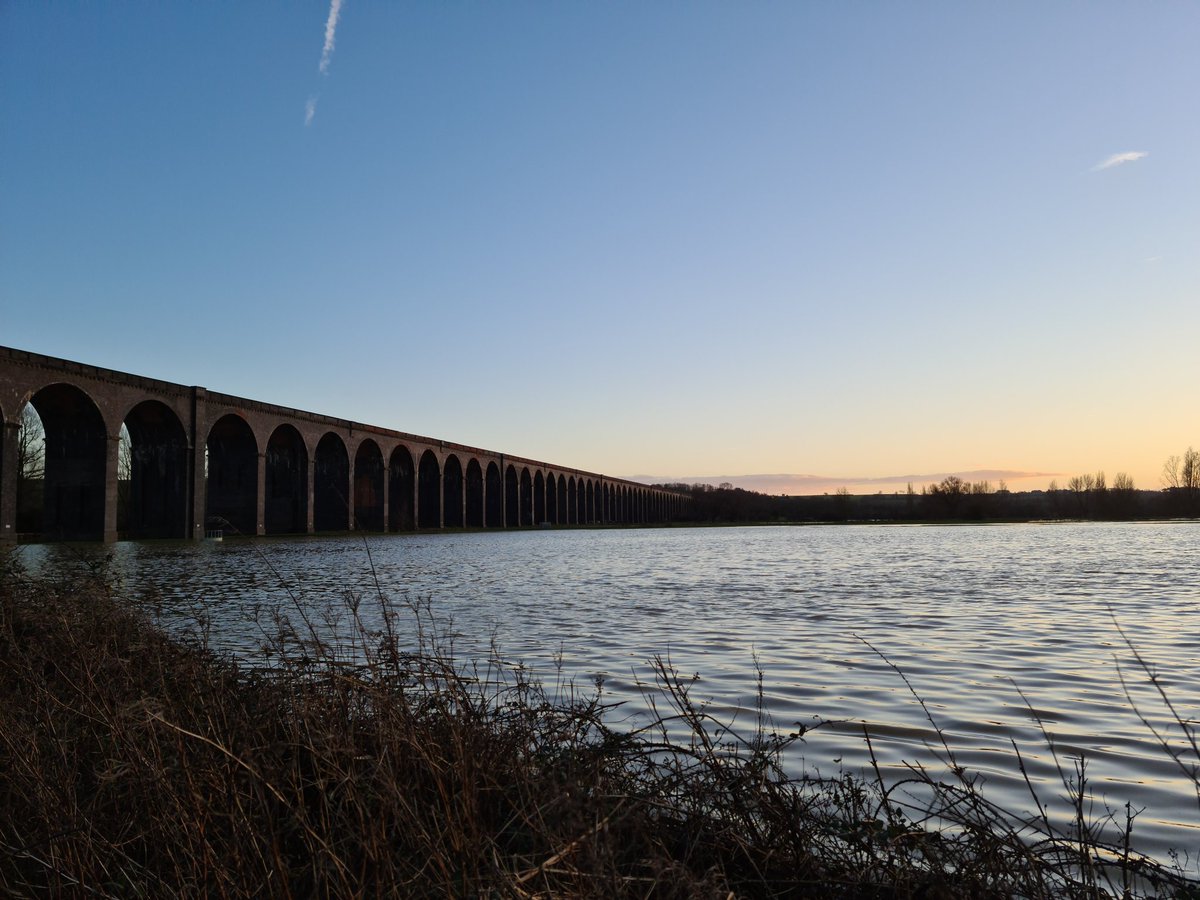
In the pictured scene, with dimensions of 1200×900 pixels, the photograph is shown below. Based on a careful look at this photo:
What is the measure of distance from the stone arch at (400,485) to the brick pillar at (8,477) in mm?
26187

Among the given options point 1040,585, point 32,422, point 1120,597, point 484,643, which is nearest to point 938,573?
point 1040,585

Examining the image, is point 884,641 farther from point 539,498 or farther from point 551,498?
point 551,498

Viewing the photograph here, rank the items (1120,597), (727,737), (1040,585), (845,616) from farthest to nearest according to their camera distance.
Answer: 1. (1040,585)
2. (1120,597)
3. (845,616)
4. (727,737)

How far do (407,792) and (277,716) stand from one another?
1.20 m

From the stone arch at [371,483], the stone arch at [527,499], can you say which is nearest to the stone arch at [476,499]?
the stone arch at [527,499]

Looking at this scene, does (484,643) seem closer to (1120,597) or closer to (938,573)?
(1120,597)

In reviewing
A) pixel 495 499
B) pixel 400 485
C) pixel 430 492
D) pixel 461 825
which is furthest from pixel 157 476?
pixel 495 499

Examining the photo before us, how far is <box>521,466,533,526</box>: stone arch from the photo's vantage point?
76.9 m

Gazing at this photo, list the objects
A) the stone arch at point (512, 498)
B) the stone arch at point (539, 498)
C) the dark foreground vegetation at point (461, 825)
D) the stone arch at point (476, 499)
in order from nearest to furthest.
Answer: the dark foreground vegetation at point (461, 825)
the stone arch at point (476, 499)
the stone arch at point (512, 498)
the stone arch at point (539, 498)

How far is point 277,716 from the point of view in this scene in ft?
12.0

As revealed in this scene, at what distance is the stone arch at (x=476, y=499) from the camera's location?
66062mm

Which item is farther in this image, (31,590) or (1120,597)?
(1120,597)

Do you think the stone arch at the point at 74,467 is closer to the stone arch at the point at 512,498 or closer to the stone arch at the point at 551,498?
the stone arch at the point at 512,498

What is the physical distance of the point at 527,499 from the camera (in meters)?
78.9
